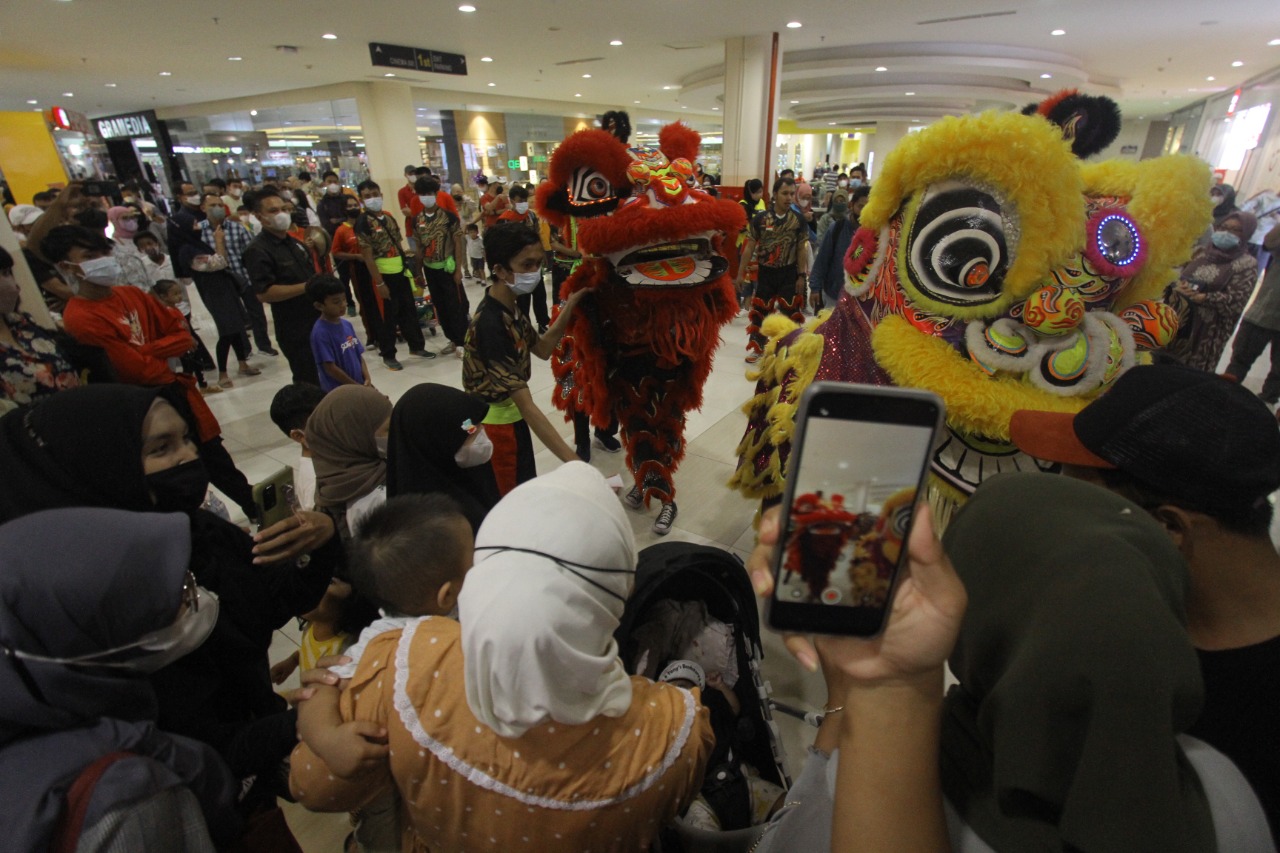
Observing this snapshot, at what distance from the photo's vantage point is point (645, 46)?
927 cm

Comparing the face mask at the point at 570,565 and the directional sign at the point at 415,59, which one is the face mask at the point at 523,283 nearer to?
the face mask at the point at 570,565

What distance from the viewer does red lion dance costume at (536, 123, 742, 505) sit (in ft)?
7.47

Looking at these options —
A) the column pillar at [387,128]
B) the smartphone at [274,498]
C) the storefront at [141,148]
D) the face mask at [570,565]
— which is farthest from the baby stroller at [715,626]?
the storefront at [141,148]

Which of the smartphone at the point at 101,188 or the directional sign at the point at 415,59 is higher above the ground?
the directional sign at the point at 415,59

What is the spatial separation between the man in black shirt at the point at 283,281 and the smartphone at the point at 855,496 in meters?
4.09

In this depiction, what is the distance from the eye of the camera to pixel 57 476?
3.81 ft

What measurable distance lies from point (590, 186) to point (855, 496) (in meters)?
2.28

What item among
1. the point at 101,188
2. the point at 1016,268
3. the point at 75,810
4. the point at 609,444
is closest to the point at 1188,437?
the point at 1016,268

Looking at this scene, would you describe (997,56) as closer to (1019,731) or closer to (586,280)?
(586,280)

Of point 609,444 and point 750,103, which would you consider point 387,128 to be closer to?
point 750,103

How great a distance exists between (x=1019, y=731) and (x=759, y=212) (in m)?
5.75

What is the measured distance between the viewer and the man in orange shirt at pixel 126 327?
255 centimetres

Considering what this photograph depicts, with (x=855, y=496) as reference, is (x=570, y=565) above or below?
below

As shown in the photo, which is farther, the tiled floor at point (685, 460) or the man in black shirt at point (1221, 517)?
the tiled floor at point (685, 460)
